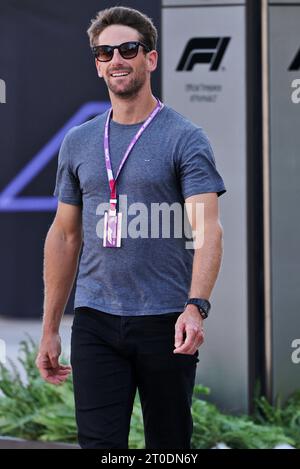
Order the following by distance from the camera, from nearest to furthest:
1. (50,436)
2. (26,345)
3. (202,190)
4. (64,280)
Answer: (202,190) → (64,280) → (50,436) → (26,345)

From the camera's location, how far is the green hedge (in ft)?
19.1

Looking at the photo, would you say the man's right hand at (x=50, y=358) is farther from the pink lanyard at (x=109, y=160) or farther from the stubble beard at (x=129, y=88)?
the stubble beard at (x=129, y=88)

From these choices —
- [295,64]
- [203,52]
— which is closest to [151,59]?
[203,52]

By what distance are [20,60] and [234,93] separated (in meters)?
1.44

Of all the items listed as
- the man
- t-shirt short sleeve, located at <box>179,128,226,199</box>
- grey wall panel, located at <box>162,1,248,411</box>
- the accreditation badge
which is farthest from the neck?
grey wall panel, located at <box>162,1,248,411</box>

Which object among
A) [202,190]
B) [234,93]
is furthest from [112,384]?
[234,93]

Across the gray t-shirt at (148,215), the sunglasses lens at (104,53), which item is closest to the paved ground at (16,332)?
the gray t-shirt at (148,215)

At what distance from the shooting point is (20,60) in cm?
648

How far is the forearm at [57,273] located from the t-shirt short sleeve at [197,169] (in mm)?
550

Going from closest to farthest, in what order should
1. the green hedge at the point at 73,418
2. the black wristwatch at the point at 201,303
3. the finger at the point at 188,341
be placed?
the finger at the point at 188,341
the black wristwatch at the point at 201,303
the green hedge at the point at 73,418

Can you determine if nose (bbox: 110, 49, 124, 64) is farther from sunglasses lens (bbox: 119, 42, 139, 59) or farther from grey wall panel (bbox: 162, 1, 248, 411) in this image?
grey wall panel (bbox: 162, 1, 248, 411)

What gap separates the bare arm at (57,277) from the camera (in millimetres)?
3781

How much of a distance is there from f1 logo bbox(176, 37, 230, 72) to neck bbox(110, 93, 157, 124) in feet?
8.02

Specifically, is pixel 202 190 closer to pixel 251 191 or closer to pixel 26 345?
pixel 251 191
